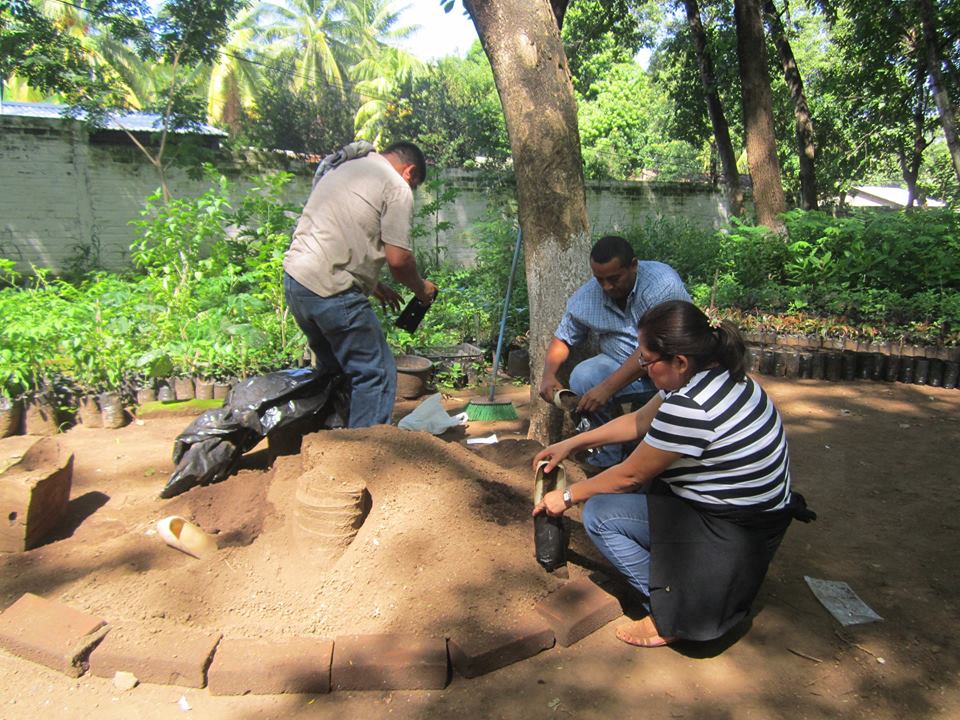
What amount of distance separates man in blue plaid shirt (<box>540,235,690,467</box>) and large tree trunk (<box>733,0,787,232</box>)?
7137 mm

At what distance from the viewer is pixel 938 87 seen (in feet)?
33.6

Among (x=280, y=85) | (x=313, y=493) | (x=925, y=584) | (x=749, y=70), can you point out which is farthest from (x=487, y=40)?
(x=280, y=85)

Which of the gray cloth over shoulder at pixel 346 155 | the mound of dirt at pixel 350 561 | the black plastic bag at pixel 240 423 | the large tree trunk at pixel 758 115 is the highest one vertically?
the large tree trunk at pixel 758 115

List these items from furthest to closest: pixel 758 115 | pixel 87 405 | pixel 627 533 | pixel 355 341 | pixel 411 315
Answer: pixel 758 115 < pixel 87 405 < pixel 411 315 < pixel 355 341 < pixel 627 533

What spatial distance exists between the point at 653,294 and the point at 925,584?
1728 millimetres

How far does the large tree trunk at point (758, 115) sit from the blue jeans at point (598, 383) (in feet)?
23.5

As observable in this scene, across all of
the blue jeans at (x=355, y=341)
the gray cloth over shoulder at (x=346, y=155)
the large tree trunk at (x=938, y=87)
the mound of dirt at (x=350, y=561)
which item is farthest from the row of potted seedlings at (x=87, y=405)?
the large tree trunk at (x=938, y=87)

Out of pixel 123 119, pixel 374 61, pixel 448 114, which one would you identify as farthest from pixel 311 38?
pixel 123 119

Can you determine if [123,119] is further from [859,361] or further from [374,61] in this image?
[374,61]

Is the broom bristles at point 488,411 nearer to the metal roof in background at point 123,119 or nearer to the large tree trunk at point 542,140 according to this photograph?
the large tree trunk at point 542,140

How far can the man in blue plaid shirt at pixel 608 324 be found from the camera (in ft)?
11.0

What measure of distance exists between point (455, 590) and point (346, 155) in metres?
2.33

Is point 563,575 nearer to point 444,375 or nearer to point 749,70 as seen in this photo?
point 444,375

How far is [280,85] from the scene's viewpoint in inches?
955
